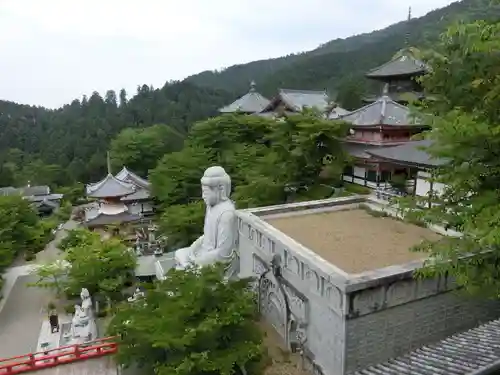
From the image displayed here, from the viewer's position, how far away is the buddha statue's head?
12812 millimetres

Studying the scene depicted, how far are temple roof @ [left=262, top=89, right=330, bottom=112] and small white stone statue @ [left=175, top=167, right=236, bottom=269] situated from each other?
66.2 ft

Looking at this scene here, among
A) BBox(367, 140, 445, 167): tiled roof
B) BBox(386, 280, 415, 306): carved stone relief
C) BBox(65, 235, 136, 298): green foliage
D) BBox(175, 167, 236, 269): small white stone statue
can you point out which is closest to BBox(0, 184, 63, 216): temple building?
BBox(65, 235, 136, 298): green foliage

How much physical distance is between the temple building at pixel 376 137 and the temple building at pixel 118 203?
45.1 feet

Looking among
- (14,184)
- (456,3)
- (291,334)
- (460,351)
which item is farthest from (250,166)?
(456,3)

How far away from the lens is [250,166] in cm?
2242

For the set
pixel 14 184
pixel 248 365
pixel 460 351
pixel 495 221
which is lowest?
pixel 14 184

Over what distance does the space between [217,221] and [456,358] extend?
7.59 m

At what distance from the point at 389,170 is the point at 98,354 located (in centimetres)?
1507

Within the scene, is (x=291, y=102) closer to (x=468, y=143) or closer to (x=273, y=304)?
(x=273, y=304)

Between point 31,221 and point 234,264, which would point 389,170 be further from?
point 31,221

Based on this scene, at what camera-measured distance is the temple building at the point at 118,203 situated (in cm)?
2553

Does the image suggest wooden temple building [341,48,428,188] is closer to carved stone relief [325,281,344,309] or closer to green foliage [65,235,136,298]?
green foliage [65,235,136,298]

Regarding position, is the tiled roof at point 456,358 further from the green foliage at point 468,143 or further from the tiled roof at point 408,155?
the tiled roof at point 408,155

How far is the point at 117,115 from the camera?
7419cm
